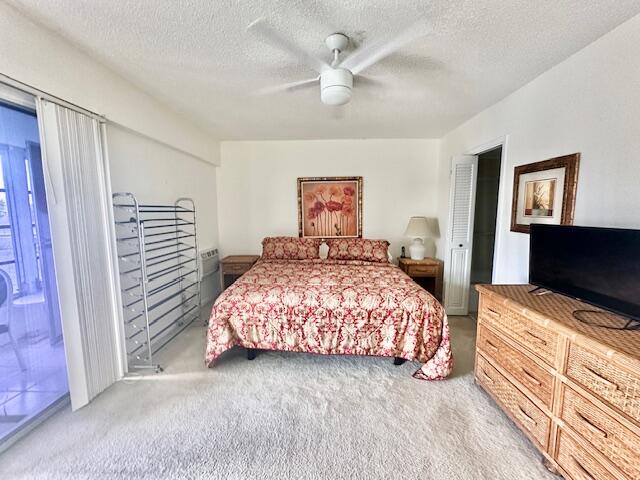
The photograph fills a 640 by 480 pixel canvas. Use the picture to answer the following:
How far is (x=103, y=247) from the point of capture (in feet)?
6.64

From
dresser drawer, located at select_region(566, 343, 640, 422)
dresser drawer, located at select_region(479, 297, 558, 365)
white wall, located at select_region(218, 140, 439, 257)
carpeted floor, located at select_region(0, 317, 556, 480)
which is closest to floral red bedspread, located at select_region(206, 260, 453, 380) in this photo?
carpeted floor, located at select_region(0, 317, 556, 480)

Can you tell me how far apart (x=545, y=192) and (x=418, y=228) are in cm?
174

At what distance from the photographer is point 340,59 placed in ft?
5.93

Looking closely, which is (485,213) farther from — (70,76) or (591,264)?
(70,76)

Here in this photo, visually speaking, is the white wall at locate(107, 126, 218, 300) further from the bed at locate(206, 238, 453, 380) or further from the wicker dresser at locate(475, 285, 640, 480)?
the wicker dresser at locate(475, 285, 640, 480)

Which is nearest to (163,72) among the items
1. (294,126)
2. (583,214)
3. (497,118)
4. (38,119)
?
(38,119)

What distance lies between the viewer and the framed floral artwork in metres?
4.07

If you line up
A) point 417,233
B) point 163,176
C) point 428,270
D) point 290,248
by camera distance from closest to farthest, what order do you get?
1. point 163,176
2. point 428,270
3. point 417,233
4. point 290,248

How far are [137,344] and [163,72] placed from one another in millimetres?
2327

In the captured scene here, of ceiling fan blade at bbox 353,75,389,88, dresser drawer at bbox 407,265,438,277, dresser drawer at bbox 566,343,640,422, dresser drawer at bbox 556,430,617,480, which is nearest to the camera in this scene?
dresser drawer at bbox 566,343,640,422

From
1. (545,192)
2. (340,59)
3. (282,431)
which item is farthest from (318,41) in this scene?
(282,431)

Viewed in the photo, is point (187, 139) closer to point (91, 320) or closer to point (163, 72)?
point (163, 72)

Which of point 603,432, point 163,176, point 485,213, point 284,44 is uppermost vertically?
point 284,44

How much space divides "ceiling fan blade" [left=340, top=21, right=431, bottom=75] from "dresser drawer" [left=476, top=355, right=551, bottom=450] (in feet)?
7.13
